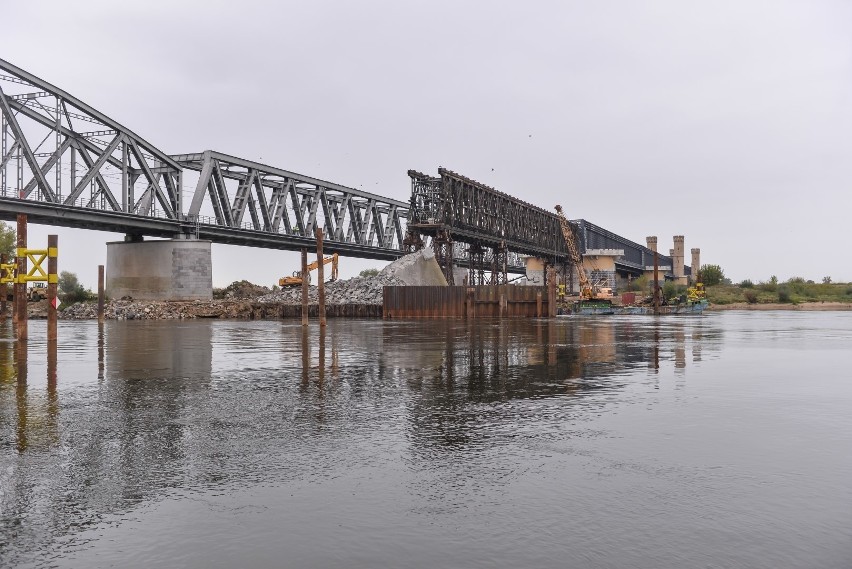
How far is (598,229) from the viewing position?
483 ft

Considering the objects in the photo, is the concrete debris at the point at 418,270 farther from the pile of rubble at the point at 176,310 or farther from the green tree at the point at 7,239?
the green tree at the point at 7,239

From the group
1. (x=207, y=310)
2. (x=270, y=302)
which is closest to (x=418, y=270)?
(x=270, y=302)

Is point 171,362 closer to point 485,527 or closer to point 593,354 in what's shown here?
point 593,354

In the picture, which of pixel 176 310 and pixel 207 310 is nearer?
pixel 207 310

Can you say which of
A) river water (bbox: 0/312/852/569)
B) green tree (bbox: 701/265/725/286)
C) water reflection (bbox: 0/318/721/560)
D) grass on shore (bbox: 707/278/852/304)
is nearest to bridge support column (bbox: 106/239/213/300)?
water reflection (bbox: 0/318/721/560)

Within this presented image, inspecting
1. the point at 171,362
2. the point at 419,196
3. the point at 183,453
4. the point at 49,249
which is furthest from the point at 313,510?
the point at 419,196

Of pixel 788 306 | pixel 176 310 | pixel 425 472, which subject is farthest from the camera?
pixel 788 306

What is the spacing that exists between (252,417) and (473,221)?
84.8 m

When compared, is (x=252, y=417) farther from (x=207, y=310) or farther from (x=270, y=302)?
(x=270, y=302)

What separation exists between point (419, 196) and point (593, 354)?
6398 cm

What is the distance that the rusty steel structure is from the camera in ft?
276

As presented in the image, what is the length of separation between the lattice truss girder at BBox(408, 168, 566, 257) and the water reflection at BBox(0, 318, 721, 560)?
63.7 metres

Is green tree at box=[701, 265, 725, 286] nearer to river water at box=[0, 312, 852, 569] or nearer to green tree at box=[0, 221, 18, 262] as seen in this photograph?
green tree at box=[0, 221, 18, 262]

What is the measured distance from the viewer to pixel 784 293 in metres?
118
